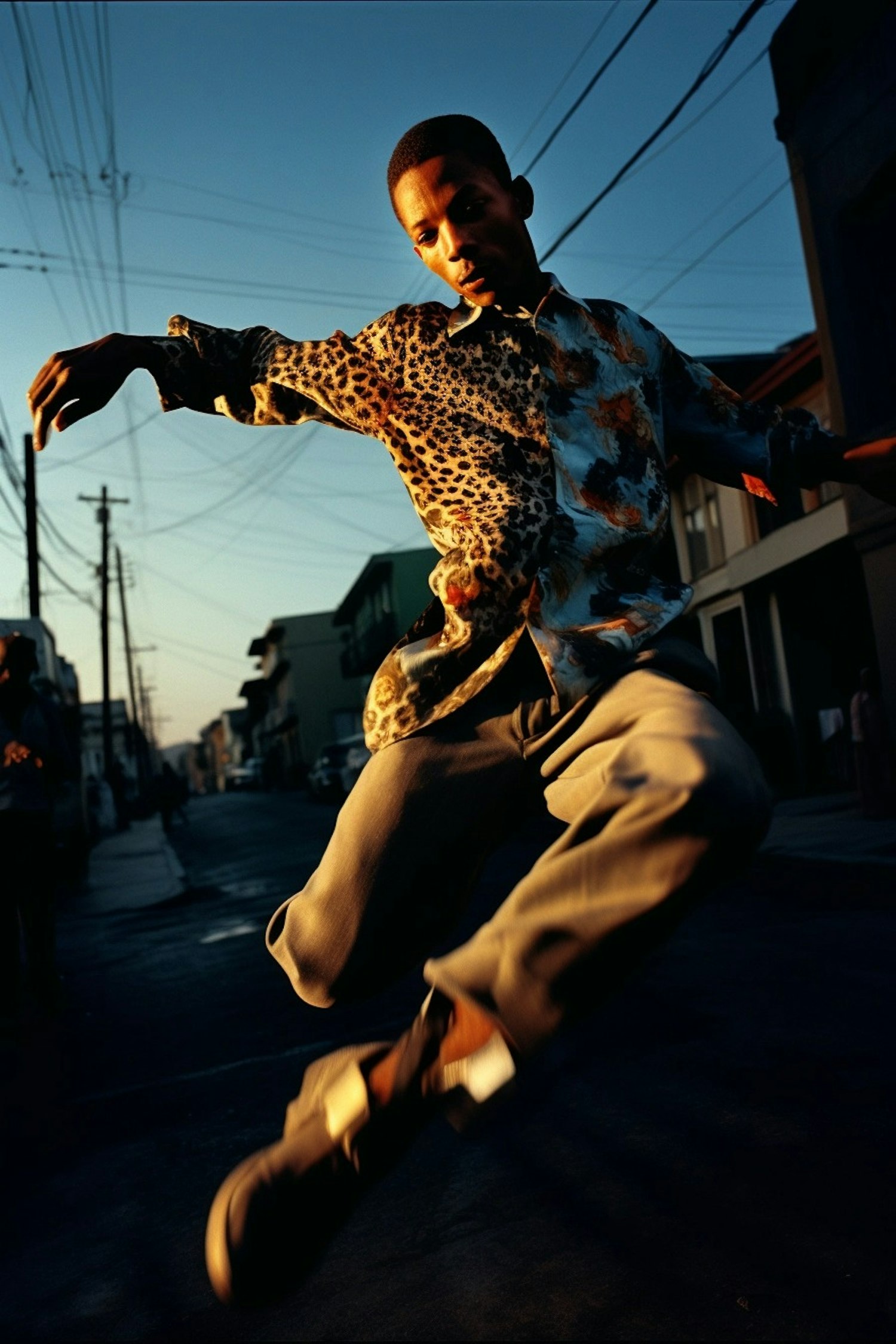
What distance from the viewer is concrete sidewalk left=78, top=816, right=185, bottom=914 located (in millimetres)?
13720

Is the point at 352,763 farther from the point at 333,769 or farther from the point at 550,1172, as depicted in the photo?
the point at 550,1172

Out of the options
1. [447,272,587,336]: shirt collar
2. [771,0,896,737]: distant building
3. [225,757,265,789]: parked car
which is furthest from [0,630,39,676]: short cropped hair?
[225,757,265,789]: parked car

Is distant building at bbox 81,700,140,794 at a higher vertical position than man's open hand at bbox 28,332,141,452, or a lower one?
higher

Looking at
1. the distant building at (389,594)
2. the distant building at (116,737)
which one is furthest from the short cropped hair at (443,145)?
the distant building at (116,737)

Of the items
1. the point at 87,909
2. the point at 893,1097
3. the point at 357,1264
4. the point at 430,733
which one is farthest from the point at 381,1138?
the point at 87,909

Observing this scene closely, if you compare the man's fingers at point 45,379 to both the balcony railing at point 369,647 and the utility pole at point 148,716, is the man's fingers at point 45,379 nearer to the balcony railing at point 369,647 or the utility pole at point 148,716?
the balcony railing at point 369,647

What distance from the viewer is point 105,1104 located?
4730 millimetres

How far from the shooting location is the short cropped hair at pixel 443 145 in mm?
2146

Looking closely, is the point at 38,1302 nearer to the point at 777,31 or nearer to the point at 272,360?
the point at 272,360

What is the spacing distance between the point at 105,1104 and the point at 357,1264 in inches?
88.6

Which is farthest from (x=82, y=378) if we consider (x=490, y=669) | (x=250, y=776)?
(x=250, y=776)

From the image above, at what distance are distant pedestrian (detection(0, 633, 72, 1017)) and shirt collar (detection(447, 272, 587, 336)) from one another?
16.0 feet

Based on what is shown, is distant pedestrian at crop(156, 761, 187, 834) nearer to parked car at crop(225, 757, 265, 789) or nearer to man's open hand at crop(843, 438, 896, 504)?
man's open hand at crop(843, 438, 896, 504)

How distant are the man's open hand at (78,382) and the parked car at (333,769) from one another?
33.3 m
